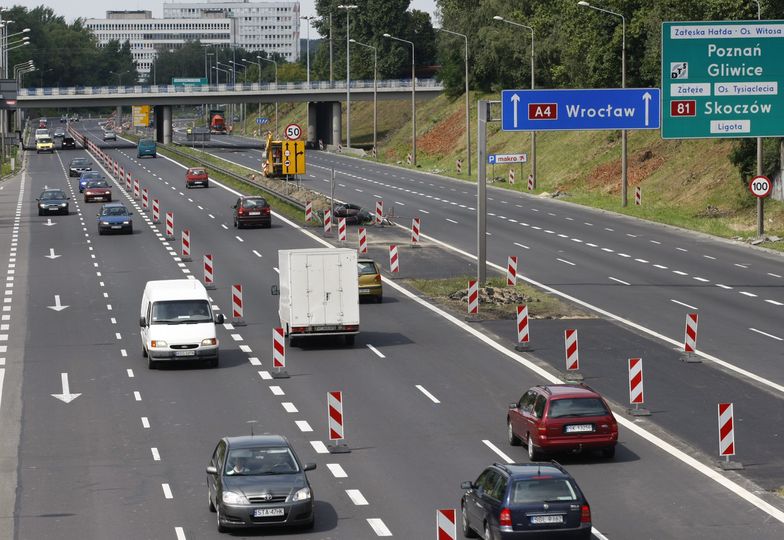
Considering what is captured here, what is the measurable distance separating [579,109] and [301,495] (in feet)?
98.3

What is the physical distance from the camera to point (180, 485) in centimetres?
2548

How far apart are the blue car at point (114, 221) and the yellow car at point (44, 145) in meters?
88.2

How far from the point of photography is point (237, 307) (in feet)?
146

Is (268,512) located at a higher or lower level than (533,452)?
higher

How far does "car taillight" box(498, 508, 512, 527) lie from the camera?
2020 centimetres

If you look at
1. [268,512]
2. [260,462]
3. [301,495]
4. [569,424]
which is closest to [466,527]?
[301,495]

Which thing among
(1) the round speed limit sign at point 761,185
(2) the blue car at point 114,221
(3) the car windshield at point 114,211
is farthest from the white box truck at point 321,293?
(3) the car windshield at point 114,211

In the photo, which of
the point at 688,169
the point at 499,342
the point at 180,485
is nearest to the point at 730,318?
the point at 499,342

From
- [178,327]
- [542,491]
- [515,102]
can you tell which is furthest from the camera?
[515,102]

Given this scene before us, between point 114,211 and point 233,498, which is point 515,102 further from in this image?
point 233,498

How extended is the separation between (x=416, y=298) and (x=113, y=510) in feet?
87.1

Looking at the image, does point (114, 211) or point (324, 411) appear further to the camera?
point (114, 211)

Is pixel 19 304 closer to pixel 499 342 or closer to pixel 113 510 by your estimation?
pixel 499 342

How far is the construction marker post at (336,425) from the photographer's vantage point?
27734 millimetres
